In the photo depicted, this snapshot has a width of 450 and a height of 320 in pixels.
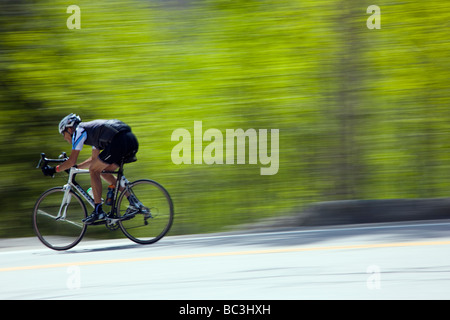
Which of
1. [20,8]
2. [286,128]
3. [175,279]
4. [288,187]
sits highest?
[20,8]

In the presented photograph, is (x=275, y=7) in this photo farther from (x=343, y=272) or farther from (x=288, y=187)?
(x=343, y=272)

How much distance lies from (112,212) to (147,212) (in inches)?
15.8

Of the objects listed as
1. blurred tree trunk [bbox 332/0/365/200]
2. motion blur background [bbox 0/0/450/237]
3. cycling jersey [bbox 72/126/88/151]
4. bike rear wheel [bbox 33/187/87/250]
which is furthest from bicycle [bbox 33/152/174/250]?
blurred tree trunk [bbox 332/0/365/200]

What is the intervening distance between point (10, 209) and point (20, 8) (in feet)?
10.3

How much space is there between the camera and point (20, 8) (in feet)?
31.6

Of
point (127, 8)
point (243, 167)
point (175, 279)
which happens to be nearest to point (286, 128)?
point (243, 167)

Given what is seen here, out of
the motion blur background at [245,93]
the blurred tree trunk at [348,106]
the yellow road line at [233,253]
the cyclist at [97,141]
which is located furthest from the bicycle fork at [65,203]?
the blurred tree trunk at [348,106]

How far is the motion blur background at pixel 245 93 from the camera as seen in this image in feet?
31.6

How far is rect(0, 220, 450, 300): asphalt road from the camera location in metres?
4.85

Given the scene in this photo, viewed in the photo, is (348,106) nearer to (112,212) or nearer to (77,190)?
(112,212)

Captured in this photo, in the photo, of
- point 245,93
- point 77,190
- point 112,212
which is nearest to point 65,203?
point 77,190

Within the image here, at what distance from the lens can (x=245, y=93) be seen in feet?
32.7

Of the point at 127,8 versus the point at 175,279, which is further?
the point at 127,8

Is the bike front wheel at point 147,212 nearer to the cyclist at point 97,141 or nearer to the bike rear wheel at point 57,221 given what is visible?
the cyclist at point 97,141
